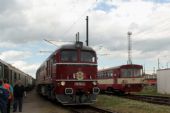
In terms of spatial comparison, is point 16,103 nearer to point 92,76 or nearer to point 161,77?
point 92,76

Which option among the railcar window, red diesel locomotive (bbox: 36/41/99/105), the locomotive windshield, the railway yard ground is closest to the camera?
the railway yard ground

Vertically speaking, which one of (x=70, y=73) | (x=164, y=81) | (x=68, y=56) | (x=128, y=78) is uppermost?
(x=68, y=56)

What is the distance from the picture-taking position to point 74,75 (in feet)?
76.3

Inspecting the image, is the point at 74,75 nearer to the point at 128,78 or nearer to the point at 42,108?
the point at 42,108

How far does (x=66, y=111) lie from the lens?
2144 centimetres

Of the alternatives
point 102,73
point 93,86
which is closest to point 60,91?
point 93,86

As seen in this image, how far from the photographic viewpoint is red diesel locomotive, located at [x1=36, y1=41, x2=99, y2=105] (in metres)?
23.0

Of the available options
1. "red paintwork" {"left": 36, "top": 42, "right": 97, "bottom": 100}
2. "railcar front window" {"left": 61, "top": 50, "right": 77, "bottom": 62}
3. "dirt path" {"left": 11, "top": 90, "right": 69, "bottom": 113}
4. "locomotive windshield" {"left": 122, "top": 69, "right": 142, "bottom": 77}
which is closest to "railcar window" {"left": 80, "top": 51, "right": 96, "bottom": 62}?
"red paintwork" {"left": 36, "top": 42, "right": 97, "bottom": 100}

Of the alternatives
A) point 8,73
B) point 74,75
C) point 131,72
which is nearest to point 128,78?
point 131,72

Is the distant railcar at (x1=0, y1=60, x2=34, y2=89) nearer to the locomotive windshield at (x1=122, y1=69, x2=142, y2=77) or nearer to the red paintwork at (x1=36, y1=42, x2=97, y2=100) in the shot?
the red paintwork at (x1=36, y1=42, x2=97, y2=100)

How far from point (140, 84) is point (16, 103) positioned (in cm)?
1797

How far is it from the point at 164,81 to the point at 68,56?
22115 millimetres

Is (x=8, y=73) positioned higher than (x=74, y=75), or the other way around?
(x=8, y=73)

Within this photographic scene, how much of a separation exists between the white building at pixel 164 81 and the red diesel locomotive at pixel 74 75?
20402mm
